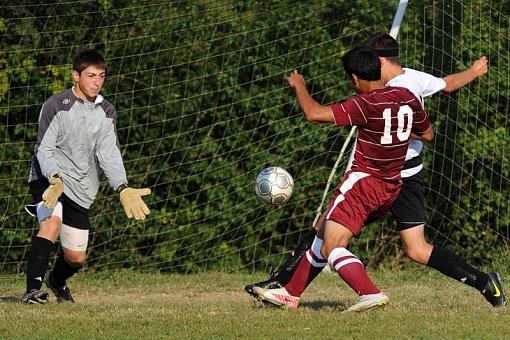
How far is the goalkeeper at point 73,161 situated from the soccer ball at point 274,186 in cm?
102

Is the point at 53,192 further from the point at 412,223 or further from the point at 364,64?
the point at 412,223

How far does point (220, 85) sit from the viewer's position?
36.2 feet

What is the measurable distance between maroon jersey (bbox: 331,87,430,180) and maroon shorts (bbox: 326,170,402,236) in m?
0.05

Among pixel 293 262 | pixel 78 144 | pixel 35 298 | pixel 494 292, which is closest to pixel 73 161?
pixel 78 144

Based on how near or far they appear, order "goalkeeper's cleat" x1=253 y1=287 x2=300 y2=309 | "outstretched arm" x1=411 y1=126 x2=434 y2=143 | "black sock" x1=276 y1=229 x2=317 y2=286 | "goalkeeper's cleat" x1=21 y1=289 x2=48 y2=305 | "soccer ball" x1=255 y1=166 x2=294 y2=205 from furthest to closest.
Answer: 1. "soccer ball" x1=255 y1=166 x2=294 y2=205
2. "goalkeeper's cleat" x1=21 y1=289 x2=48 y2=305
3. "black sock" x1=276 y1=229 x2=317 y2=286
4. "goalkeeper's cleat" x1=253 y1=287 x2=300 y2=309
5. "outstretched arm" x1=411 y1=126 x2=434 y2=143

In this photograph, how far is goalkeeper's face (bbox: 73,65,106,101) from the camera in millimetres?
8164

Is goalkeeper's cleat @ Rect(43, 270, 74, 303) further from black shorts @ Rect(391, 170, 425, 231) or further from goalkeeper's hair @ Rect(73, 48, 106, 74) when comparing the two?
black shorts @ Rect(391, 170, 425, 231)

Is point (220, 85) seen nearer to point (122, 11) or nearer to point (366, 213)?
point (122, 11)

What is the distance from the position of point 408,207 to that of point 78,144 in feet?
7.88

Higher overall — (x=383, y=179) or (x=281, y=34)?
(x=281, y=34)

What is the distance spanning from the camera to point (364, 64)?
7008mm

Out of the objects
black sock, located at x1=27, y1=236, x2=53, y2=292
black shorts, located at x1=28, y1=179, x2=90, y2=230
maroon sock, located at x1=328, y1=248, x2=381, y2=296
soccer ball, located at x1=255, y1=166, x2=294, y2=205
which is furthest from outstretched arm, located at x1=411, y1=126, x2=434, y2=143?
black sock, located at x1=27, y1=236, x2=53, y2=292

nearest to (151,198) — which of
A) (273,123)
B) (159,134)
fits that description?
(159,134)

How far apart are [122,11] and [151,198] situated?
1799 millimetres
